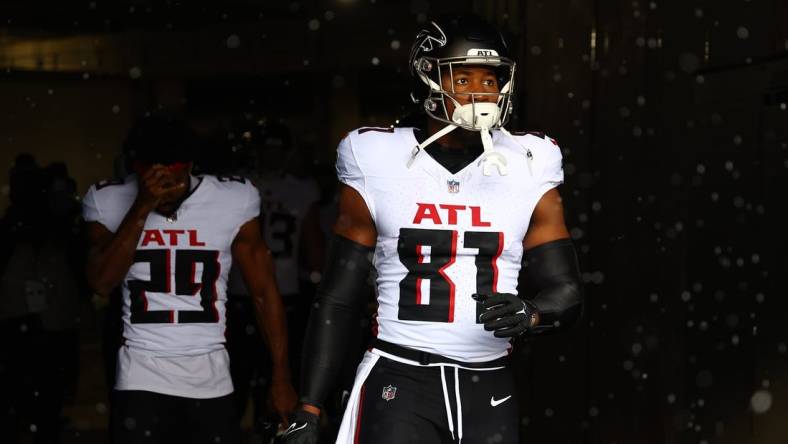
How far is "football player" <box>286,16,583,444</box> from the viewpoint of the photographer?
299 centimetres

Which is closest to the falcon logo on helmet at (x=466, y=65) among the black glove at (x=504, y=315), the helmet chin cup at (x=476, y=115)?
the helmet chin cup at (x=476, y=115)

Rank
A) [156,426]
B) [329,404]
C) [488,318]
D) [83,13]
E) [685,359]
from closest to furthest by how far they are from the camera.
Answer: [488,318] → [156,426] → [685,359] → [329,404] → [83,13]

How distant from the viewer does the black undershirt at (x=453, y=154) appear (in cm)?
312

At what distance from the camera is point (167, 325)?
13.1 ft

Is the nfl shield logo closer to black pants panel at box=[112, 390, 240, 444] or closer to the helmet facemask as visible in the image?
the helmet facemask

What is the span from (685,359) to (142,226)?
2.34 m

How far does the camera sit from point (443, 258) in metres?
3.03

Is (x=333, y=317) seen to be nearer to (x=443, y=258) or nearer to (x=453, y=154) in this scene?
(x=443, y=258)

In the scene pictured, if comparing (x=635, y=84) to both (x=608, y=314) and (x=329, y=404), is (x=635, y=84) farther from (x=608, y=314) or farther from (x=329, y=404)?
(x=329, y=404)

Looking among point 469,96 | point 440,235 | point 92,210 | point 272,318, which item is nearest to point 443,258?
point 440,235

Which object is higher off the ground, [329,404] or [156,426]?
[156,426]

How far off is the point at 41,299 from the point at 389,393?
3191 millimetres

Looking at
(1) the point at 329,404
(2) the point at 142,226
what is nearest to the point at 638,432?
(1) the point at 329,404

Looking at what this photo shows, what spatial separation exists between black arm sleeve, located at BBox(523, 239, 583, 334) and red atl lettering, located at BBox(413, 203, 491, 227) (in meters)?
0.20
